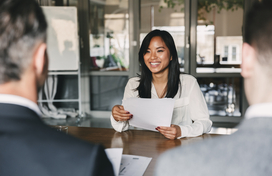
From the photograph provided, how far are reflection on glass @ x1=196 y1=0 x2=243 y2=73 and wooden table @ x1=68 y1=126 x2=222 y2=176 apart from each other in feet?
10.6

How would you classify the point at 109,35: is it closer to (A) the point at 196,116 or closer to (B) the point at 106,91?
(B) the point at 106,91

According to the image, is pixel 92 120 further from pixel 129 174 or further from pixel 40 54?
pixel 40 54

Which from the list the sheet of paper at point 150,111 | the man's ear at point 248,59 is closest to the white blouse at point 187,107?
the sheet of paper at point 150,111

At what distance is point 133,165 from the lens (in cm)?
108

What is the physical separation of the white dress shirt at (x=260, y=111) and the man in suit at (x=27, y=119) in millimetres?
332

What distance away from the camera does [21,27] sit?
0.54 m

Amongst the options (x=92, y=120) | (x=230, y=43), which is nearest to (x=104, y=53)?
(x=92, y=120)

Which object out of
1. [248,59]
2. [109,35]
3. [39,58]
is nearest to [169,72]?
[248,59]

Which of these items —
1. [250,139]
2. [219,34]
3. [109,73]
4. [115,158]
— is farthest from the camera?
[109,73]

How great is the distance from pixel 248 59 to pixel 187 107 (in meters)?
1.31

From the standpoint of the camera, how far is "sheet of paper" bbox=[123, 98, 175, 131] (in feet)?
4.78

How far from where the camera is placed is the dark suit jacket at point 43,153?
0.51 metres

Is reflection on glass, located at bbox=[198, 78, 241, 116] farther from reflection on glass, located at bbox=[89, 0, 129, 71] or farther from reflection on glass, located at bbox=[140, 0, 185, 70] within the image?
reflection on glass, located at bbox=[89, 0, 129, 71]

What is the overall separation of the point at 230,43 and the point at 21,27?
444 cm
